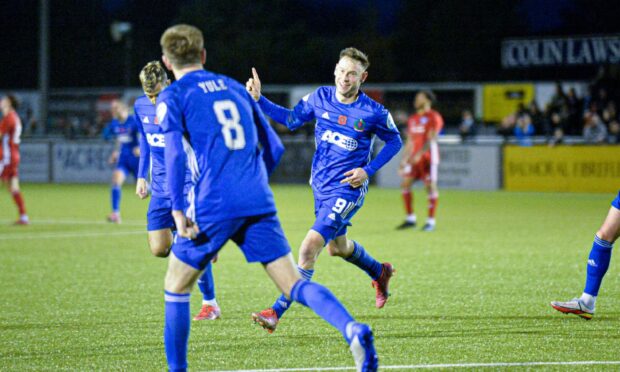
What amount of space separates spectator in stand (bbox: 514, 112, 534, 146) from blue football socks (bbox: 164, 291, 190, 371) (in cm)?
2184

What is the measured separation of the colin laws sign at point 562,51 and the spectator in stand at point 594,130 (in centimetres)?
559

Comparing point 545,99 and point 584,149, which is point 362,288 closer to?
point 584,149

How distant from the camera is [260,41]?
7569 cm

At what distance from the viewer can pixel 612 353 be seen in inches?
245

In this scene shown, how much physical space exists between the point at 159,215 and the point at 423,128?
30.3 ft

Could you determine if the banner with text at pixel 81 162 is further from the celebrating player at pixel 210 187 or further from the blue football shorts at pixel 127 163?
the celebrating player at pixel 210 187

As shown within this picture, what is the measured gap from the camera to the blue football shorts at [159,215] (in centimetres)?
762

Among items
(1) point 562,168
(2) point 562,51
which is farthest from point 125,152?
(2) point 562,51

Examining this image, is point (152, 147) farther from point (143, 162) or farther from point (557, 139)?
point (557, 139)

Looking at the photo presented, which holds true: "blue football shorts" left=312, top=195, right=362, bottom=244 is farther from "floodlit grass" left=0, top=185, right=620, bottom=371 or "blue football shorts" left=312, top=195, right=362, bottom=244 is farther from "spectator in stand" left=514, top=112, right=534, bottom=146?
"spectator in stand" left=514, top=112, right=534, bottom=146

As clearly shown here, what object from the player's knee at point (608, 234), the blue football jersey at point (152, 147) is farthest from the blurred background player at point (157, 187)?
the player's knee at point (608, 234)

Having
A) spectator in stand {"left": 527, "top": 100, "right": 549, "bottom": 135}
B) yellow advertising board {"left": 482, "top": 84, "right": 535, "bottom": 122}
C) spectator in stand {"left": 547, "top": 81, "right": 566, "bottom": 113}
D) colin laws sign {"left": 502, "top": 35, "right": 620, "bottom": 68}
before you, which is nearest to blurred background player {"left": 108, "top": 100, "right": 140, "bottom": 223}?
spectator in stand {"left": 527, "top": 100, "right": 549, "bottom": 135}

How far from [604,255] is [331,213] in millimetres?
2183

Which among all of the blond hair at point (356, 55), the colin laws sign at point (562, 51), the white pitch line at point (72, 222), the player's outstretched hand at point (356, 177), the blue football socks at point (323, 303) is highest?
the colin laws sign at point (562, 51)
